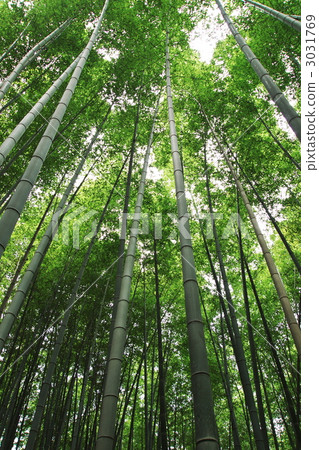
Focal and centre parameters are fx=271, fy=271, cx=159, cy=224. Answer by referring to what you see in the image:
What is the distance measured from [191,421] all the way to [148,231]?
17.8 feet

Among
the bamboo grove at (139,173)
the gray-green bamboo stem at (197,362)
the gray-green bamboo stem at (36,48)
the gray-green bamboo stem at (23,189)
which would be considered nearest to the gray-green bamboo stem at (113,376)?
the gray-green bamboo stem at (197,362)

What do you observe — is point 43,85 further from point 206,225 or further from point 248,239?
point 248,239

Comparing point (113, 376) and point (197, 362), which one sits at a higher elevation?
point (113, 376)

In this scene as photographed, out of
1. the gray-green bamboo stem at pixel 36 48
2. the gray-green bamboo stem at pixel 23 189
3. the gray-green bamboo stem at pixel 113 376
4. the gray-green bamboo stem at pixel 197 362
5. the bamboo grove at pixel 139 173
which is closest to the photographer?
the gray-green bamboo stem at pixel 197 362

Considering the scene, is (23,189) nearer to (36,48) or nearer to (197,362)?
(197,362)

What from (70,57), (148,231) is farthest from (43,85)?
(148,231)

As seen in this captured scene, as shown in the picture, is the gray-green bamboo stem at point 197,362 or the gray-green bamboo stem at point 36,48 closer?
the gray-green bamboo stem at point 197,362

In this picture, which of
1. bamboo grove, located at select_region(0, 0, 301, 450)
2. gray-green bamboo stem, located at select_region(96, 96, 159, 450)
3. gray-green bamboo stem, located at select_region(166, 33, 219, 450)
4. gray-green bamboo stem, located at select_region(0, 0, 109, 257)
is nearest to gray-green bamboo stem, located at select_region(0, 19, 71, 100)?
bamboo grove, located at select_region(0, 0, 301, 450)

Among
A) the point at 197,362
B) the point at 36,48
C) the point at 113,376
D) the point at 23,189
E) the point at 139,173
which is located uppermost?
the point at 139,173

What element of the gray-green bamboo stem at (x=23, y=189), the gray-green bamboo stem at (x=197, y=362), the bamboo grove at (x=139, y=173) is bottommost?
the gray-green bamboo stem at (x=197, y=362)

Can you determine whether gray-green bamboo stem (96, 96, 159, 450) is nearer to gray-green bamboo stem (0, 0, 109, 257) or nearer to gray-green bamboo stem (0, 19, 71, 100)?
gray-green bamboo stem (0, 0, 109, 257)

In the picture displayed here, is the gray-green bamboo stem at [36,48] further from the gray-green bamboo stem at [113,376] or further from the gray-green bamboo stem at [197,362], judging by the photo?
the gray-green bamboo stem at [197,362]

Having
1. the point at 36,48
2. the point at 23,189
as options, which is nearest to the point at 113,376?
the point at 23,189

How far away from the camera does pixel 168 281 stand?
611 centimetres
